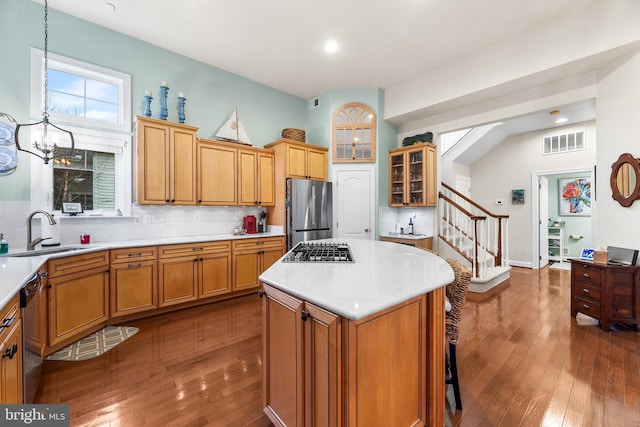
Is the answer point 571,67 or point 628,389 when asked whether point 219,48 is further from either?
point 628,389

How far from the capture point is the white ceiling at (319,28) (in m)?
3.01

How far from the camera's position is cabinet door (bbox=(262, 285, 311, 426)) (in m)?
1.29

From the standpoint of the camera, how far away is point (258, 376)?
209 centimetres

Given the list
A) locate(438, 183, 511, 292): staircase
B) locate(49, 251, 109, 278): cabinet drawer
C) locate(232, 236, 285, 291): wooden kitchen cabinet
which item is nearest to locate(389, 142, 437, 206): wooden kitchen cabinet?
locate(438, 183, 511, 292): staircase

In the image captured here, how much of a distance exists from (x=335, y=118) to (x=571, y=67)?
3259 millimetres

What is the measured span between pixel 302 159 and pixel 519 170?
17.7ft

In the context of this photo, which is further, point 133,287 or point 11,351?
point 133,287

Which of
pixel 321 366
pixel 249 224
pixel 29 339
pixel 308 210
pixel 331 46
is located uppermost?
pixel 331 46

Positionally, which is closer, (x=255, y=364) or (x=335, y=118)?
(x=255, y=364)

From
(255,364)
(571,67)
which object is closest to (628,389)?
(255,364)

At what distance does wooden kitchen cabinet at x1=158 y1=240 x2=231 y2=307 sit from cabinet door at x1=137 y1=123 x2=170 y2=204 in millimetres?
695

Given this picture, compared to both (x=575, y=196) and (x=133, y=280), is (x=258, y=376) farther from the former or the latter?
(x=575, y=196)

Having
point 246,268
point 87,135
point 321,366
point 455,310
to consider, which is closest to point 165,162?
point 87,135

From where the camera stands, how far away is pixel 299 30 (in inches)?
135
